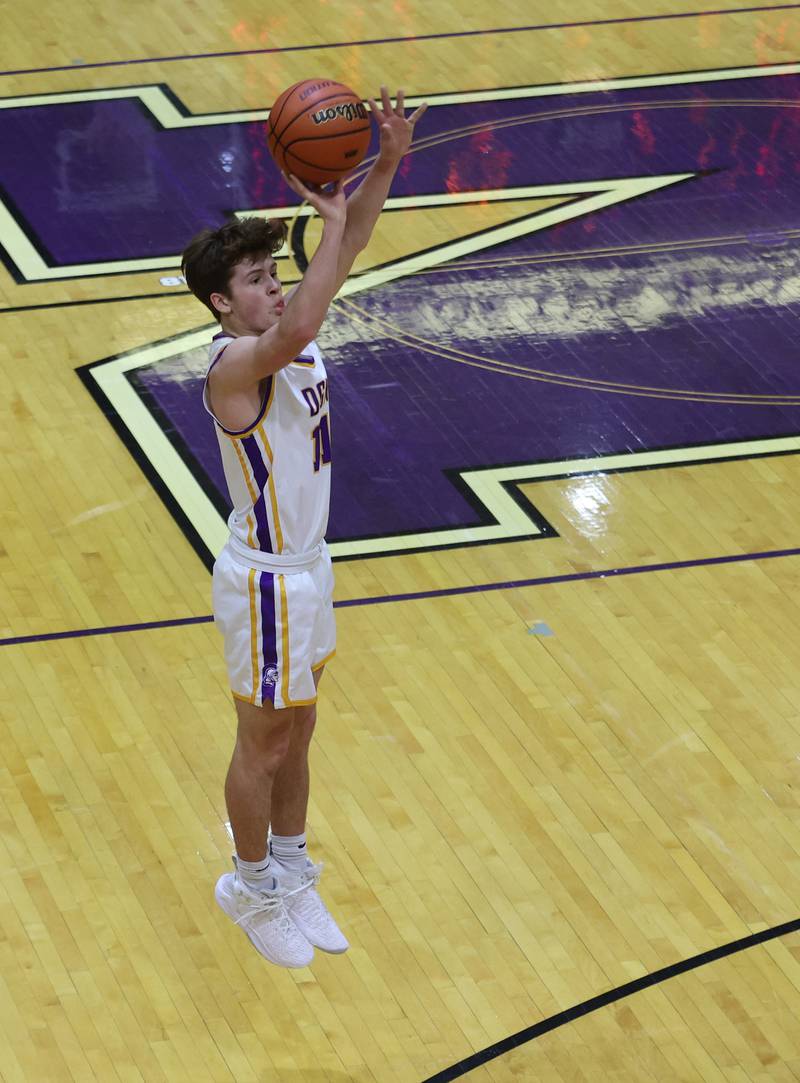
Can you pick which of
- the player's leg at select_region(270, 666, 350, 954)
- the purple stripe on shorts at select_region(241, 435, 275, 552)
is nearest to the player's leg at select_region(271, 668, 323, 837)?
the player's leg at select_region(270, 666, 350, 954)

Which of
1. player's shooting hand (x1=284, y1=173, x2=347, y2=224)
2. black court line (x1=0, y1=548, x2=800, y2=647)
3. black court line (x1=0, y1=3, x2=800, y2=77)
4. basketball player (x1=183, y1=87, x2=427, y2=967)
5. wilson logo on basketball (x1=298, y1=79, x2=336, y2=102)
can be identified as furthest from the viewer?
black court line (x1=0, y1=3, x2=800, y2=77)

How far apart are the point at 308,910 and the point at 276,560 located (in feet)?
3.95

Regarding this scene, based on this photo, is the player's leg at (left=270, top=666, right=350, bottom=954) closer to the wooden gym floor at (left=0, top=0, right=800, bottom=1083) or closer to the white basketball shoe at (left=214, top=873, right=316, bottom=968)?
the white basketball shoe at (left=214, top=873, right=316, bottom=968)

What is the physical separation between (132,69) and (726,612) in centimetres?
669

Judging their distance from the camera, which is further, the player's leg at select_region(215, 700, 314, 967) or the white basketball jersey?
the player's leg at select_region(215, 700, 314, 967)

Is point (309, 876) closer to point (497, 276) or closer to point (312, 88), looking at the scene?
point (312, 88)

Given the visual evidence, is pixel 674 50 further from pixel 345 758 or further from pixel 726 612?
pixel 345 758

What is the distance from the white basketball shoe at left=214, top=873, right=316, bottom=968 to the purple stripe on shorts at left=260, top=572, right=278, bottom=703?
0.71 metres

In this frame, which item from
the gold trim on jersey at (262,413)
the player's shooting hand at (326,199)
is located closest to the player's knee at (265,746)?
the gold trim on jersey at (262,413)

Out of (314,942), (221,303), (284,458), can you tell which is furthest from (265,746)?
(221,303)

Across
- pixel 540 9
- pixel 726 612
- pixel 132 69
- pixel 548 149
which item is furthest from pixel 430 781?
pixel 540 9

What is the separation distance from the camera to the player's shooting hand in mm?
4680

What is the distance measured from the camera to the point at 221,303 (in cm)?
488

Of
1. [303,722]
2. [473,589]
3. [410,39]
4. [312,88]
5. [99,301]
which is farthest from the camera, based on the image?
[410,39]
